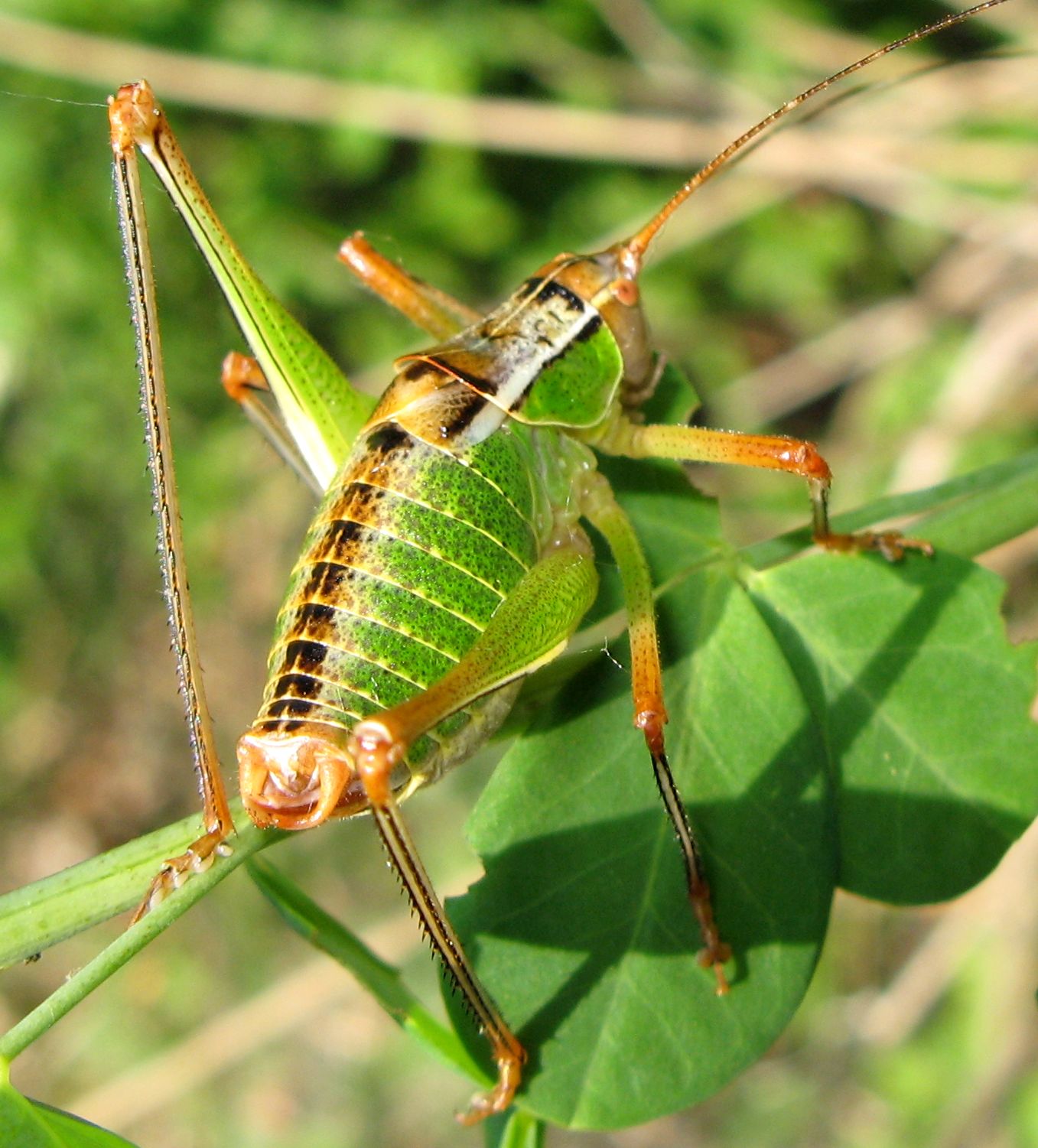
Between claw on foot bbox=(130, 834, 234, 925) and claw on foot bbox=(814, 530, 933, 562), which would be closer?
claw on foot bbox=(130, 834, 234, 925)

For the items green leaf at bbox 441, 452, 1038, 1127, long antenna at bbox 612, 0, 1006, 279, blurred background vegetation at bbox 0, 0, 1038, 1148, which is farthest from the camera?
blurred background vegetation at bbox 0, 0, 1038, 1148

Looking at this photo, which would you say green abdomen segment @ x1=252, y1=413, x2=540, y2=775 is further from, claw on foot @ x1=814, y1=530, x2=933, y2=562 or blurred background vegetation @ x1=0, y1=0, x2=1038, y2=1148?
blurred background vegetation @ x1=0, y1=0, x2=1038, y2=1148

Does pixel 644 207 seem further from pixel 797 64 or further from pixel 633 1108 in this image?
pixel 633 1108

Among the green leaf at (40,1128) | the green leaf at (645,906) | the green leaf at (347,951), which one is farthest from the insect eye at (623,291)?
the green leaf at (40,1128)

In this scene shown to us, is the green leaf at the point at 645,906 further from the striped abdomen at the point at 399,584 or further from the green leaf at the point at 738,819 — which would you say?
the striped abdomen at the point at 399,584

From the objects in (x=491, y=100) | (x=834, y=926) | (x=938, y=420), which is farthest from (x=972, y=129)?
(x=834, y=926)

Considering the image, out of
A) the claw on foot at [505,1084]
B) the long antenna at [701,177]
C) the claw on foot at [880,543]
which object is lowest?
the claw on foot at [505,1084]

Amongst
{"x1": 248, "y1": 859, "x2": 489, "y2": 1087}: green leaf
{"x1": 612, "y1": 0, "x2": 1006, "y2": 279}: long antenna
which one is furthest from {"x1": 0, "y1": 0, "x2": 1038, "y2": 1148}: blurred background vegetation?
{"x1": 248, "y1": 859, "x2": 489, "y2": 1087}: green leaf
